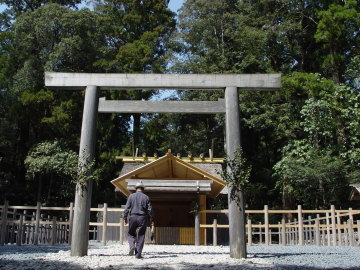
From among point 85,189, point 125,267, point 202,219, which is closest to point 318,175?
point 202,219

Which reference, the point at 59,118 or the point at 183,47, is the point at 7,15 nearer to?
the point at 59,118

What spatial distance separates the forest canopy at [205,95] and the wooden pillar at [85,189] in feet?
41.3

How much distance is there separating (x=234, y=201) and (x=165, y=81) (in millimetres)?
2938

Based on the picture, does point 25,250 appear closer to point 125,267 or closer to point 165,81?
point 125,267

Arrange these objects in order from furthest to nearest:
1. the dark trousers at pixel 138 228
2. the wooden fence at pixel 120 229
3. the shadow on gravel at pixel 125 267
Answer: the wooden fence at pixel 120 229 → the dark trousers at pixel 138 228 → the shadow on gravel at pixel 125 267

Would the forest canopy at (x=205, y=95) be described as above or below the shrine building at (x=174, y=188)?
above

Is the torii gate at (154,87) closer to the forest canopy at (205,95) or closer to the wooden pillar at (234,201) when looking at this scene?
the wooden pillar at (234,201)

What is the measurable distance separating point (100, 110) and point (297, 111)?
17.9 meters

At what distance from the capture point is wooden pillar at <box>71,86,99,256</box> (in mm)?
7629

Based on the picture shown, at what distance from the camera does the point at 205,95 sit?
1006 inches

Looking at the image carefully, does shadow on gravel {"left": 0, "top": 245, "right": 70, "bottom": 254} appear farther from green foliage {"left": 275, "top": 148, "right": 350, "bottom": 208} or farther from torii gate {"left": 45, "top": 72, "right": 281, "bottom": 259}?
green foliage {"left": 275, "top": 148, "right": 350, "bottom": 208}

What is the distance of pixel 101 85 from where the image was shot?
8531 mm

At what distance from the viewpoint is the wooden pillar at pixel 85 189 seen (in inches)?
300

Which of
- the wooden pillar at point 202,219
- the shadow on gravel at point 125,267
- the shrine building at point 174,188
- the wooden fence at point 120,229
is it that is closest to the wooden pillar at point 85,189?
the shadow on gravel at point 125,267
